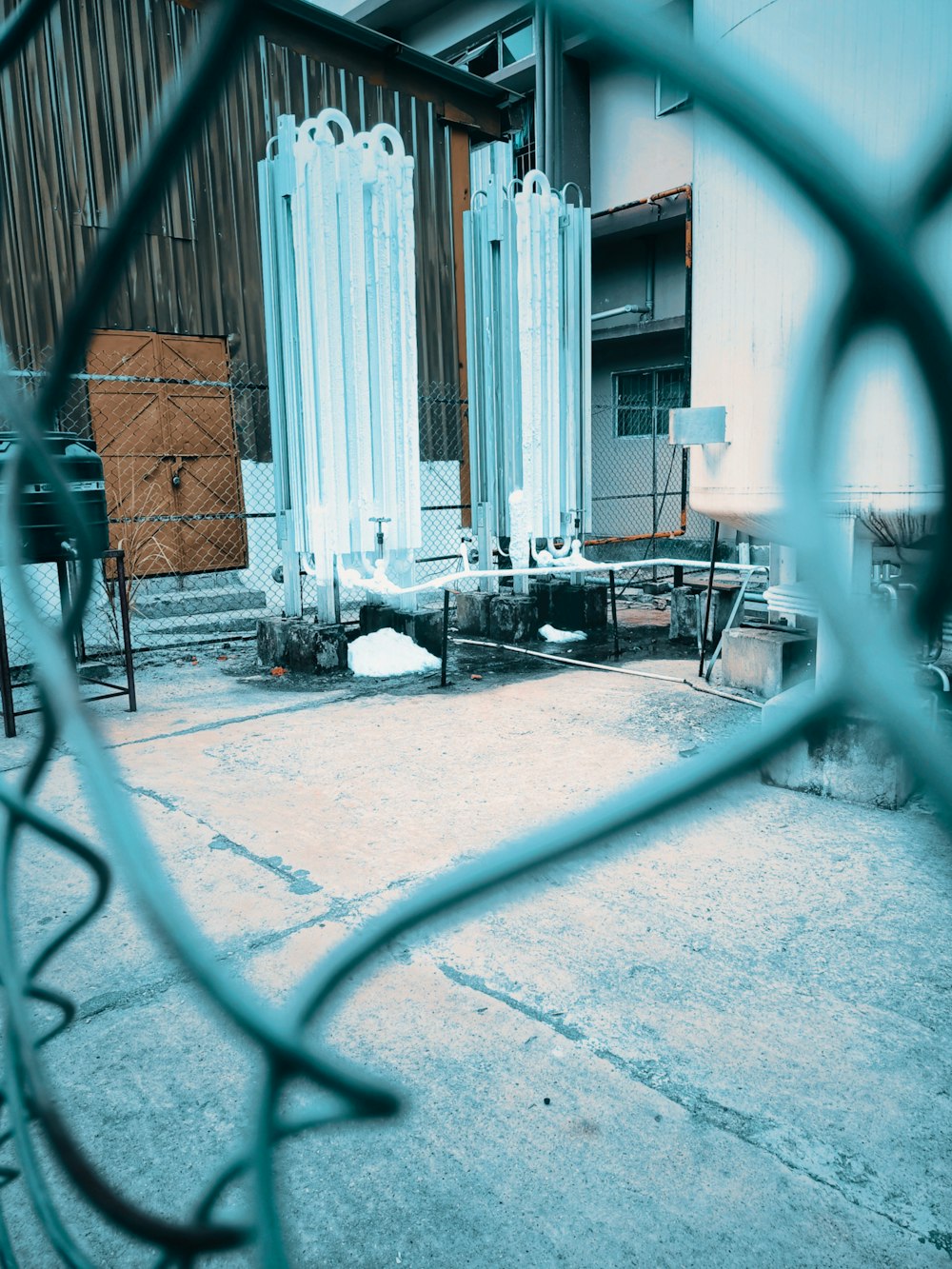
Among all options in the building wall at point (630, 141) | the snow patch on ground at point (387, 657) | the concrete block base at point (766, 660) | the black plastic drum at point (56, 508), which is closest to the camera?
the black plastic drum at point (56, 508)

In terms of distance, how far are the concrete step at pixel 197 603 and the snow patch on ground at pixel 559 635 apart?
3.75 metres

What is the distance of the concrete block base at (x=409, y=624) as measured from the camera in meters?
6.97

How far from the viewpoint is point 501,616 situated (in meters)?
7.80

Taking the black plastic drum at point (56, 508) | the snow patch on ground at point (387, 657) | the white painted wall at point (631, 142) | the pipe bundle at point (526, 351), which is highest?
the white painted wall at point (631, 142)

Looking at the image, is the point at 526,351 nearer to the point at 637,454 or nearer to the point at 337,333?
the point at 337,333

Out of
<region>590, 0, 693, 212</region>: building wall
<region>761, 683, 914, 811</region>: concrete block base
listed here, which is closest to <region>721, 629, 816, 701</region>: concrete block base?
<region>761, 683, 914, 811</region>: concrete block base

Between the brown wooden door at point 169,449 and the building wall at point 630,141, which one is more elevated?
the building wall at point 630,141

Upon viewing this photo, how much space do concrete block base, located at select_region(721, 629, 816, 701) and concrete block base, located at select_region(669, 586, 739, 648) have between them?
51.4 inches

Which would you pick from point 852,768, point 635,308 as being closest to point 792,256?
point 852,768

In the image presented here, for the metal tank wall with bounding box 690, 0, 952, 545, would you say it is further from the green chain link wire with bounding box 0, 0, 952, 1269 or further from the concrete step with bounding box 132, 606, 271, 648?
the concrete step with bounding box 132, 606, 271, 648

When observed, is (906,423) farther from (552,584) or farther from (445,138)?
(445,138)

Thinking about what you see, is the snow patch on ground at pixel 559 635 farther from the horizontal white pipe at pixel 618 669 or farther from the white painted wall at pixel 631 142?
the white painted wall at pixel 631 142

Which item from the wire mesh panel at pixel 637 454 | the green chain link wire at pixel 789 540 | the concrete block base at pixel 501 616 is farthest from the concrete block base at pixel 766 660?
the wire mesh panel at pixel 637 454

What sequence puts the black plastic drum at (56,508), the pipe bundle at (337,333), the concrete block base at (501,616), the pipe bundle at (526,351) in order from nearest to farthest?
the black plastic drum at (56,508)
the pipe bundle at (337,333)
the pipe bundle at (526,351)
the concrete block base at (501,616)
